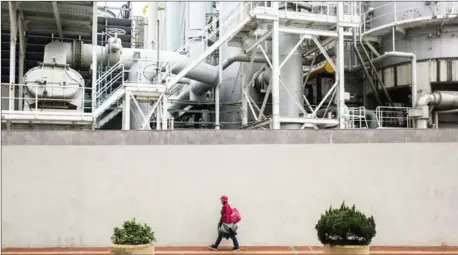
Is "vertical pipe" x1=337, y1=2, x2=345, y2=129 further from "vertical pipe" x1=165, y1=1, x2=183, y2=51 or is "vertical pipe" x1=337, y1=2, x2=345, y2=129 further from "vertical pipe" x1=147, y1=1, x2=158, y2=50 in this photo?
"vertical pipe" x1=147, y1=1, x2=158, y2=50

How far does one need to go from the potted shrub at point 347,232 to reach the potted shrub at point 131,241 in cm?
335

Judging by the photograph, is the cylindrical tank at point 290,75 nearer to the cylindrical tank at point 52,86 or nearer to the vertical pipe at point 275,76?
the vertical pipe at point 275,76

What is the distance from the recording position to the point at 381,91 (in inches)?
995

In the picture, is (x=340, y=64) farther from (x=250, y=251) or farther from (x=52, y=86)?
(x=52, y=86)

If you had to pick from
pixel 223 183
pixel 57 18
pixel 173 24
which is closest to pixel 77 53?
pixel 57 18

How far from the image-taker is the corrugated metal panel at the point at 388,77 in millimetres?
24414

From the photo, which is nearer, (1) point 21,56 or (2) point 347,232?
(2) point 347,232

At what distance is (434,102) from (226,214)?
14000 millimetres

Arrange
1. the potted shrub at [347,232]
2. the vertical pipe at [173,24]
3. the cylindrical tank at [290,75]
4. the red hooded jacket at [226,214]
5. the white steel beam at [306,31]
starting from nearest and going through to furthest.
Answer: the potted shrub at [347,232] → the red hooded jacket at [226,214] → the white steel beam at [306,31] → the cylindrical tank at [290,75] → the vertical pipe at [173,24]

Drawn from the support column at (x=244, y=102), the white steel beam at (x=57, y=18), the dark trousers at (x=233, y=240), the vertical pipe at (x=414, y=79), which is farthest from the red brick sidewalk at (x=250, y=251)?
the vertical pipe at (x=414, y=79)

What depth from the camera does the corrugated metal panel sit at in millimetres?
24414

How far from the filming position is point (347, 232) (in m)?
9.56

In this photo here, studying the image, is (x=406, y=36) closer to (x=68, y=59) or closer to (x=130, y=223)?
(x=68, y=59)

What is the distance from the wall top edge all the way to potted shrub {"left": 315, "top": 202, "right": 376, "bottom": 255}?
12.9 feet
